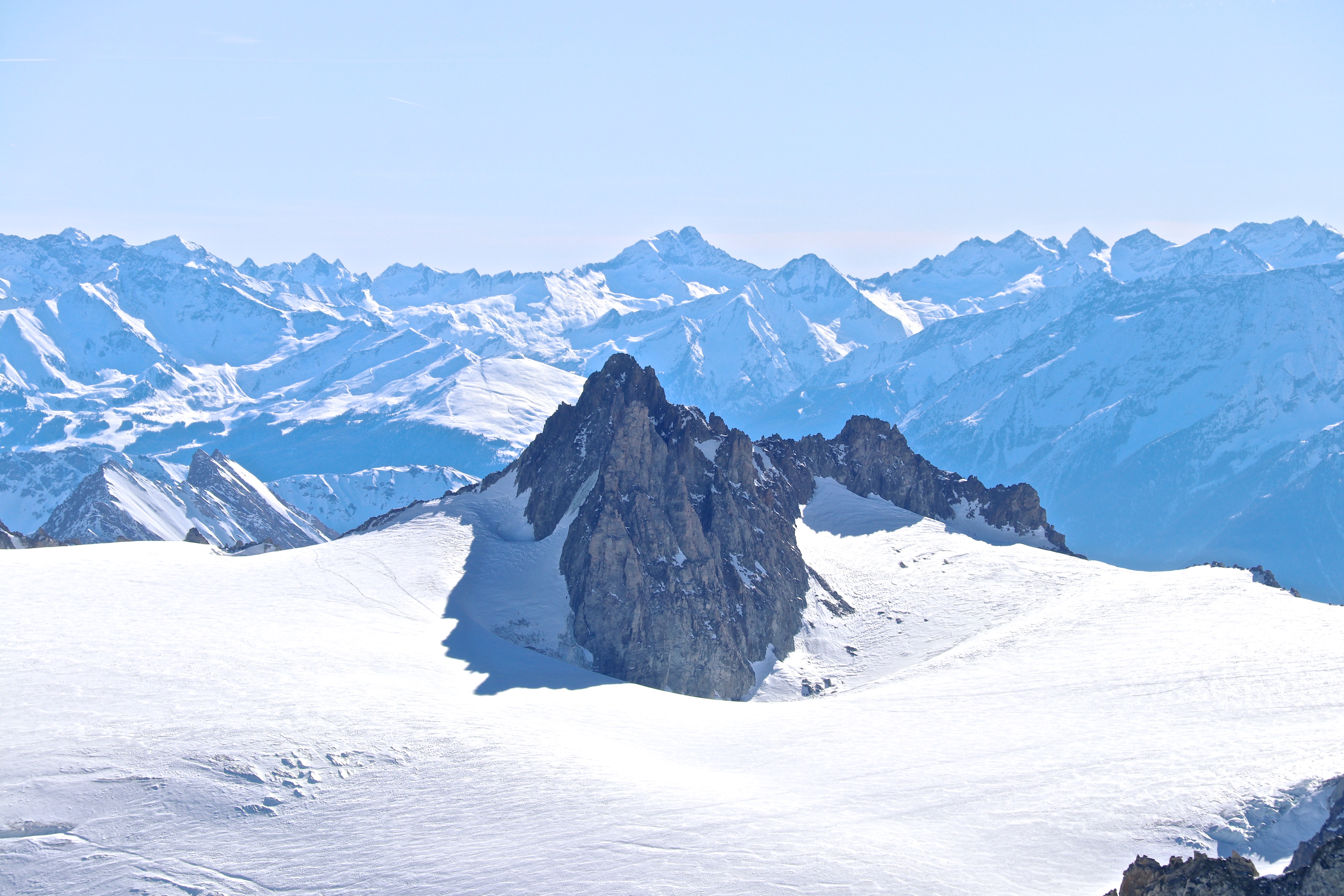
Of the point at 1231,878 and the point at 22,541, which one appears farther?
the point at 22,541

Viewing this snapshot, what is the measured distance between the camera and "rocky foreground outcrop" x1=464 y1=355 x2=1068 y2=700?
13838 centimetres

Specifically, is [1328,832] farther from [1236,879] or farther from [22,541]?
[22,541]

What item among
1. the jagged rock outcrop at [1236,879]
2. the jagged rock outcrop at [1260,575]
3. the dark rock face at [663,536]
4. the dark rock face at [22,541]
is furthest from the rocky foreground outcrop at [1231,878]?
the dark rock face at [22,541]

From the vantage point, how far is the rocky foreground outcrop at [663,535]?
138m

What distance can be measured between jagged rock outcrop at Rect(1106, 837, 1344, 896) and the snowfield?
8.25 m

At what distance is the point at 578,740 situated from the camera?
95625mm

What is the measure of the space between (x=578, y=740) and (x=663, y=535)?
56.2 m

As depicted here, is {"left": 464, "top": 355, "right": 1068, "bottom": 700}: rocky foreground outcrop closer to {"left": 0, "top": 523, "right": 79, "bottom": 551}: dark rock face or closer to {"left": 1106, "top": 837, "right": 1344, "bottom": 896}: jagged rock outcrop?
{"left": 0, "top": 523, "right": 79, "bottom": 551}: dark rock face

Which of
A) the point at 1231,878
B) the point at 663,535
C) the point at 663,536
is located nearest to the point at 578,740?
the point at 1231,878

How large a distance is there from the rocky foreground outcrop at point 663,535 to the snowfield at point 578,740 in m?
4.82

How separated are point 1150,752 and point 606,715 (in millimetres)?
44091

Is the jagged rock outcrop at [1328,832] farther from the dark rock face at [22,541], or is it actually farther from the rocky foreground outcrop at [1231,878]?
the dark rock face at [22,541]

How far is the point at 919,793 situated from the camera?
82.2m

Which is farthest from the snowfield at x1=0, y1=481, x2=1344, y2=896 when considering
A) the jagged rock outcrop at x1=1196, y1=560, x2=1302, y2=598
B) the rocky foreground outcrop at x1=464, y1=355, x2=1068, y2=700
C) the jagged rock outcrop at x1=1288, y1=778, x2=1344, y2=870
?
the jagged rock outcrop at x1=1196, y1=560, x2=1302, y2=598
